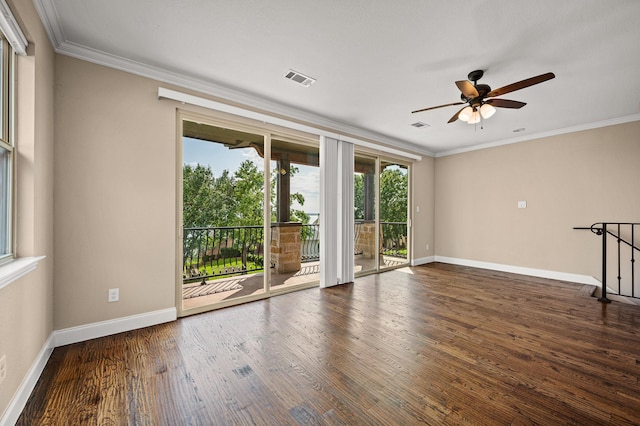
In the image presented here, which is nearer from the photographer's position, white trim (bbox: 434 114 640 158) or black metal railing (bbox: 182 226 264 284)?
black metal railing (bbox: 182 226 264 284)

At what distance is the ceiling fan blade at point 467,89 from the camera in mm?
2580

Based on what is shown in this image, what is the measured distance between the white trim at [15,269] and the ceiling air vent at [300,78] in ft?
8.68

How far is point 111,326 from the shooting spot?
2.65 meters

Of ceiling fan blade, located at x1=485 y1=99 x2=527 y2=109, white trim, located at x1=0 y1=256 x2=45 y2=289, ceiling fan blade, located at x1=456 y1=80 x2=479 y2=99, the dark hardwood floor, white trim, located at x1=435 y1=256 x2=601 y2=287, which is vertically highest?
ceiling fan blade, located at x1=456 y1=80 x2=479 y2=99

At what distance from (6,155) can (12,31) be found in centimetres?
76

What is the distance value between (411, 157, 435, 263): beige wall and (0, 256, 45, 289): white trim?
5.90 metres

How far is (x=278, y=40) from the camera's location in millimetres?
2400

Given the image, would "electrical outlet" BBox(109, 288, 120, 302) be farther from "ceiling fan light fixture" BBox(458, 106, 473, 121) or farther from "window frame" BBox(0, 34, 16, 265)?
"ceiling fan light fixture" BBox(458, 106, 473, 121)

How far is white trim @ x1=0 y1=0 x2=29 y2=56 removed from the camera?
1568 millimetres

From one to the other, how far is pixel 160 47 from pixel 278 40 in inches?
43.3

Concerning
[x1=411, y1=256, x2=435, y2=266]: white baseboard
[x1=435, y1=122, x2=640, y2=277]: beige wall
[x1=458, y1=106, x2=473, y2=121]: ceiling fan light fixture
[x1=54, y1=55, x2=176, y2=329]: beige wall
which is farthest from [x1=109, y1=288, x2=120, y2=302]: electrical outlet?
[x1=435, y1=122, x2=640, y2=277]: beige wall

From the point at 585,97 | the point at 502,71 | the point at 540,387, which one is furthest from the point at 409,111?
the point at 540,387

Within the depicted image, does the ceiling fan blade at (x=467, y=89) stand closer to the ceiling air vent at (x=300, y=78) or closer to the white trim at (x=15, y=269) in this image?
the ceiling air vent at (x=300, y=78)

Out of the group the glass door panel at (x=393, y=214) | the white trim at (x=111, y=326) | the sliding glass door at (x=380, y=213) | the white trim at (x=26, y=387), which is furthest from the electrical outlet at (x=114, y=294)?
the glass door panel at (x=393, y=214)
